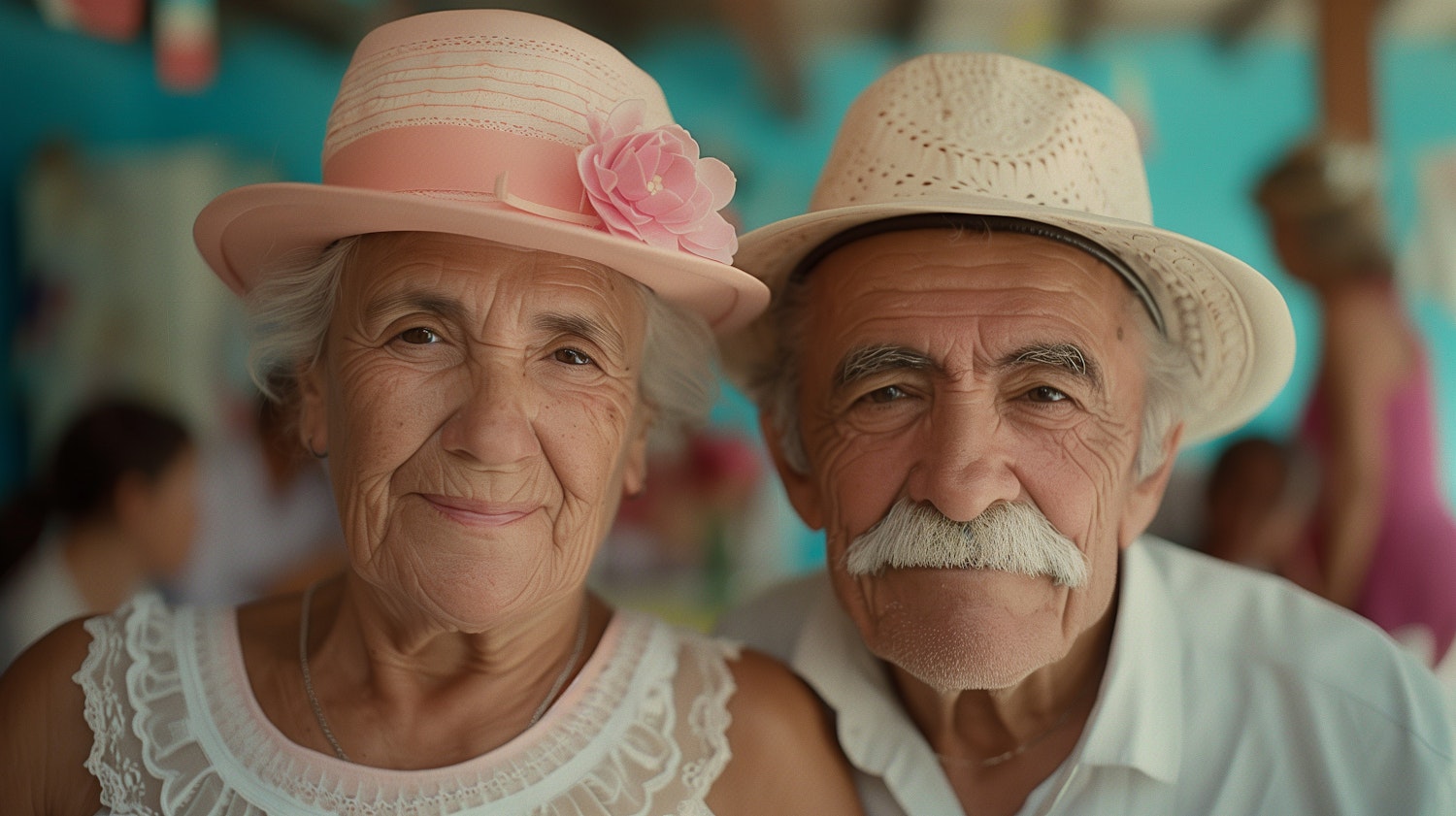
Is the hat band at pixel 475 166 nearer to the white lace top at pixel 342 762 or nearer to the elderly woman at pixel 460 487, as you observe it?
the elderly woman at pixel 460 487

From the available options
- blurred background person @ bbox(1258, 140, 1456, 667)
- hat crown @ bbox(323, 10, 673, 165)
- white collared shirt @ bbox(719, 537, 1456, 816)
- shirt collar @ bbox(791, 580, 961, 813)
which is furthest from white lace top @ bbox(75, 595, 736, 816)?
blurred background person @ bbox(1258, 140, 1456, 667)

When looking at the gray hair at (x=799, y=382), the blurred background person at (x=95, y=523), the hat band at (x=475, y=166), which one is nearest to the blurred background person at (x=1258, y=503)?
the gray hair at (x=799, y=382)

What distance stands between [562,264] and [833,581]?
0.79 metres

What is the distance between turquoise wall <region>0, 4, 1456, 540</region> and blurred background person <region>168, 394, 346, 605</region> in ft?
2.80

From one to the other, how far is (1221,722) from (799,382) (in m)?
1.07

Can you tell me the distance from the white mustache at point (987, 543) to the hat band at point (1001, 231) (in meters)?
0.51

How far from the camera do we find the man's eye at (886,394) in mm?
2107

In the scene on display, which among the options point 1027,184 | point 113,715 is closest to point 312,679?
point 113,715

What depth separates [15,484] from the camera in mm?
5004

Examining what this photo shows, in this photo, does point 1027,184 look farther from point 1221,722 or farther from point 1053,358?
point 1221,722

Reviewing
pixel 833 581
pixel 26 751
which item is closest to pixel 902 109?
pixel 833 581

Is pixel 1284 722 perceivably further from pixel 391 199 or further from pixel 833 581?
pixel 391 199

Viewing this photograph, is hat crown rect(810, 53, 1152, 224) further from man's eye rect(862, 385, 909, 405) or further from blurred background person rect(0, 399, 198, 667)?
blurred background person rect(0, 399, 198, 667)

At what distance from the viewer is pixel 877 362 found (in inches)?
82.0
